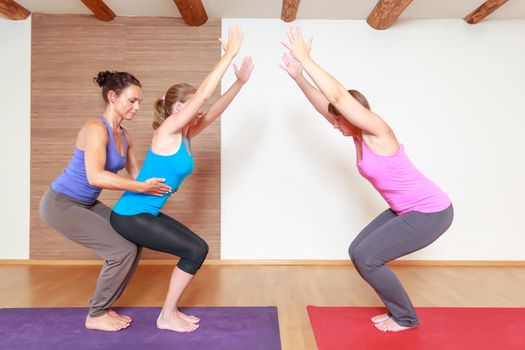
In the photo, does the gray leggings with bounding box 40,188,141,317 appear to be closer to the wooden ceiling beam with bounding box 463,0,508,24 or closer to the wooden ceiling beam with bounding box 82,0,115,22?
the wooden ceiling beam with bounding box 82,0,115,22

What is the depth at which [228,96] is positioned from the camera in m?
2.54

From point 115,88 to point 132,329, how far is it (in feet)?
4.00

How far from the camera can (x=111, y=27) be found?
13.1 ft

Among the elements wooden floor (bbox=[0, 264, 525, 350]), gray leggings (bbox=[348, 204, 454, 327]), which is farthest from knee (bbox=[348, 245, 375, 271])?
wooden floor (bbox=[0, 264, 525, 350])

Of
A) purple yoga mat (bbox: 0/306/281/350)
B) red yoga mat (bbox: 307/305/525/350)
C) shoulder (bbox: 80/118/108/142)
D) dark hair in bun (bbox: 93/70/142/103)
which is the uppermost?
dark hair in bun (bbox: 93/70/142/103)

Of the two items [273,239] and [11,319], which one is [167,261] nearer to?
[273,239]

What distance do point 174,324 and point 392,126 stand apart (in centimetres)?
277

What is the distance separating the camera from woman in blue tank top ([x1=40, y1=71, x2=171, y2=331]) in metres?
2.04

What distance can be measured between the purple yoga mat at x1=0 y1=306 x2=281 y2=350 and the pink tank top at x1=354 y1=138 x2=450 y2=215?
2.91ft

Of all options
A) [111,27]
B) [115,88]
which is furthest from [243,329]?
[111,27]

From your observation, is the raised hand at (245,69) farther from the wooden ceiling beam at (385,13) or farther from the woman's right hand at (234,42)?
the wooden ceiling beam at (385,13)

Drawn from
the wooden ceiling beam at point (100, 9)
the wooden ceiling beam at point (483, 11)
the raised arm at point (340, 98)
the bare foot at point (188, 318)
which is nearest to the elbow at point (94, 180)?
the bare foot at point (188, 318)

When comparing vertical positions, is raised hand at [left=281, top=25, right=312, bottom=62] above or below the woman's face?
above

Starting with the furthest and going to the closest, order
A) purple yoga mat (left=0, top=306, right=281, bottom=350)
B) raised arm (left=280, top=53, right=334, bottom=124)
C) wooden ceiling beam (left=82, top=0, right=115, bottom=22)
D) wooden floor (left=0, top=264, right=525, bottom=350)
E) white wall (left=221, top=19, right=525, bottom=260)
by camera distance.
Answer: white wall (left=221, top=19, right=525, bottom=260)
wooden ceiling beam (left=82, top=0, right=115, bottom=22)
wooden floor (left=0, top=264, right=525, bottom=350)
raised arm (left=280, top=53, right=334, bottom=124)
purple yoga mat (left=0, top=306, right=281, bottom=350)
